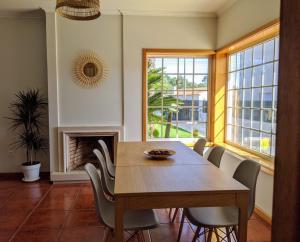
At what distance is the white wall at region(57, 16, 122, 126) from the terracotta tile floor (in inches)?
46.5

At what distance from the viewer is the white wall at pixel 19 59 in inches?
178

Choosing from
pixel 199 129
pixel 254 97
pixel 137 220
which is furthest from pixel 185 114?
pixel 137 220

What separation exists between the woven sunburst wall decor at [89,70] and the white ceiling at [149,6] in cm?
77

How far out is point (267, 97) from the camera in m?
3.25

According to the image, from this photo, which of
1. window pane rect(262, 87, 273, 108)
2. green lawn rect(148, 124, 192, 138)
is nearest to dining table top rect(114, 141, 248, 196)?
window pane rect(262, 87, 273, 108)

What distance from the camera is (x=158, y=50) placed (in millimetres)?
4426

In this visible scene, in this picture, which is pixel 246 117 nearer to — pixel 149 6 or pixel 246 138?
pixel 246 138

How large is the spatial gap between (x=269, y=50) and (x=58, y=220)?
3169 mm

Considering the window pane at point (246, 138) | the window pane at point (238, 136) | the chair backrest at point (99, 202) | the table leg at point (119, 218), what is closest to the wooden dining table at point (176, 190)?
the table leg at point (119, 218)

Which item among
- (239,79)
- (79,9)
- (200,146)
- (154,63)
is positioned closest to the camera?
(79,9)

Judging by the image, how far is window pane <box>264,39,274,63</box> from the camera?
124 inches

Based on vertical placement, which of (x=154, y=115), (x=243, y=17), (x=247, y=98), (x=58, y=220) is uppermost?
(x=243, y=17)

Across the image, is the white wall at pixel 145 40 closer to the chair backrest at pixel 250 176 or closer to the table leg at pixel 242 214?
the chair backrest at pixel 250 176

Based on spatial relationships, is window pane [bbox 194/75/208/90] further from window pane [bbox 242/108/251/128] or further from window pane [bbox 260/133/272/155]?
window pane [bbox 260/133/272/155]
